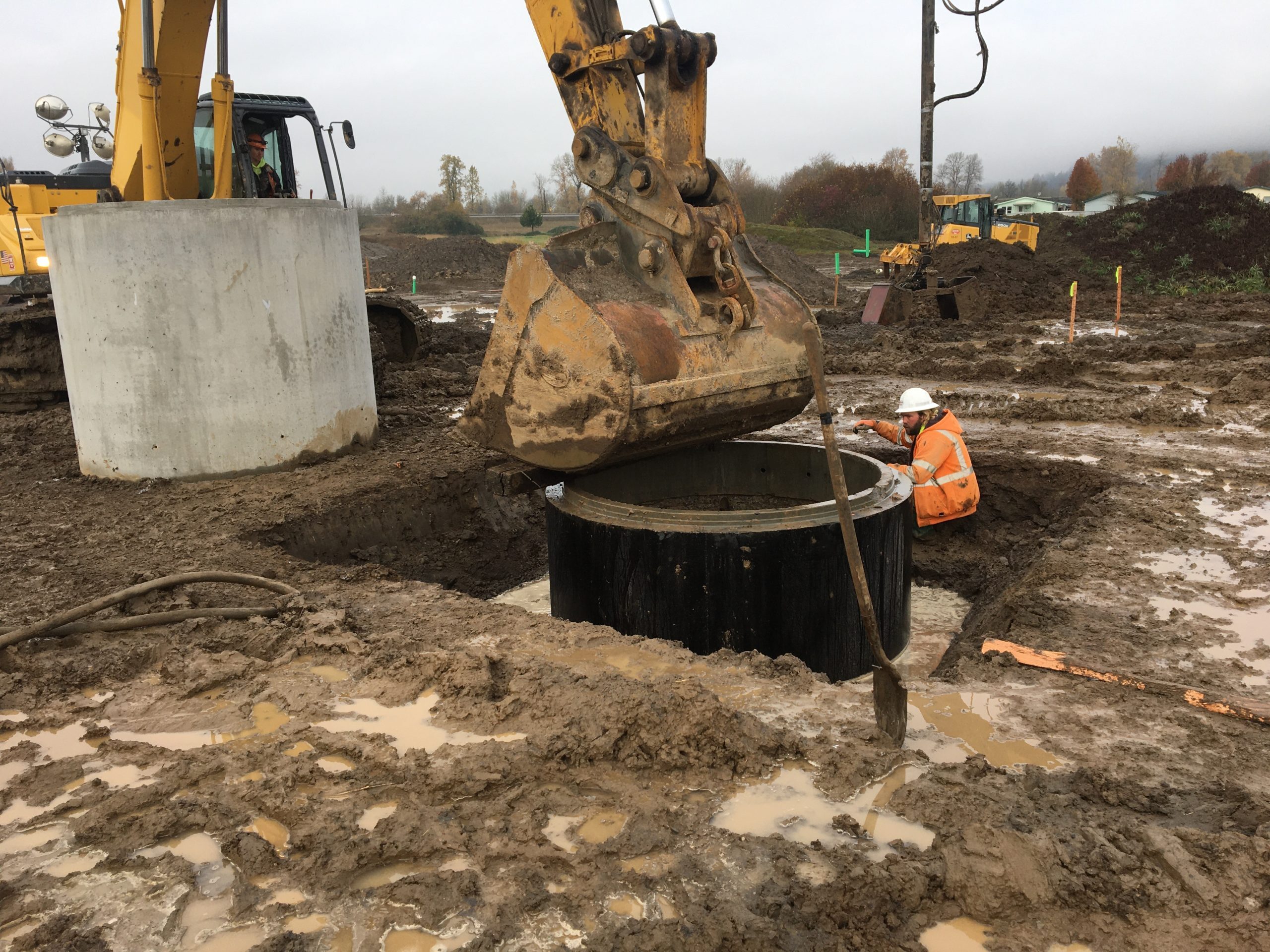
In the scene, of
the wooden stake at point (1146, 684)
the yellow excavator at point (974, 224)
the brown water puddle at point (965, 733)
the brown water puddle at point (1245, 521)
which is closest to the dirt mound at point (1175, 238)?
the yellow excavator at point (974, 224)

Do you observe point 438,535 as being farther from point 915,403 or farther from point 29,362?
point 29,362

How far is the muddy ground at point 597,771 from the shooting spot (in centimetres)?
240

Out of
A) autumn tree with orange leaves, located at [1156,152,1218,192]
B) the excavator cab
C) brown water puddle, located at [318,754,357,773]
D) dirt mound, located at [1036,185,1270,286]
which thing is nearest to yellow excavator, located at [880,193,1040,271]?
dirt mound, located at [1036,185,1270,286]

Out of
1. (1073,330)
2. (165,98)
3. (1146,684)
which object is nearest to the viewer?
(1146,684)

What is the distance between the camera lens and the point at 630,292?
4469 millimetres

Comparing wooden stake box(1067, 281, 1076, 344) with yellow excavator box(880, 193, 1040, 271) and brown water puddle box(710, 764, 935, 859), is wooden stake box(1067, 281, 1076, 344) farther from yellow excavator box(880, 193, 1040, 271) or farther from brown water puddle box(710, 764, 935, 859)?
brown water puddle box(710, 764, 935, 859)

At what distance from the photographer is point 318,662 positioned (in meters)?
3.85

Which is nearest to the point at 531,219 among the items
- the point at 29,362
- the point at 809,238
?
the point at 809,238

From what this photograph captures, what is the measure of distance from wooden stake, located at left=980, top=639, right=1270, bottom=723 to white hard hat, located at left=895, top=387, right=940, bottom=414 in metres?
2.76

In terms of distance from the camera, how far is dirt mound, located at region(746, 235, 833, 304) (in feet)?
71.1

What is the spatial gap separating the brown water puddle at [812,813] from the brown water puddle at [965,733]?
0.85ft

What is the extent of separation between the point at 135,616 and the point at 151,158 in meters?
4.22

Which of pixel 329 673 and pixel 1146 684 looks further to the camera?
pixel 329 673

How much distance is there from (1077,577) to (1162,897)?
2.84 m
